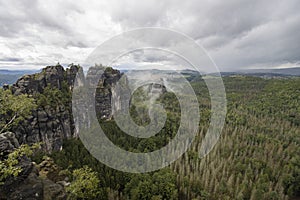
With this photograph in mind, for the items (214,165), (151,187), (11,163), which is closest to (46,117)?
(151,187)

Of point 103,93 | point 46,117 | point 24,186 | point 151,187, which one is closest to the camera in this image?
point 24,186

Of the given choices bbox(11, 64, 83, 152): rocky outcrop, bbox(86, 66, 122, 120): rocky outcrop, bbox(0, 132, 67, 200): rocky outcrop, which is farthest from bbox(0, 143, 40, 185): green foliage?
bbox(86, 66, 122, 120): rocky outcrop

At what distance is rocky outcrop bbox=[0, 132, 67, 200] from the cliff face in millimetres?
17964

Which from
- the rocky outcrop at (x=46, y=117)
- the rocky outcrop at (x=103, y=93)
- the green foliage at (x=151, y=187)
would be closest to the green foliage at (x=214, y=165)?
the green foliage at (x=151, y=187)

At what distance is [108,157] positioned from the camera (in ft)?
116

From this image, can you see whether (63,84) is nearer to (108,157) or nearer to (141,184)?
(108,157)

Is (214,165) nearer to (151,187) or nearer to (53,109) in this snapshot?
(151,187)

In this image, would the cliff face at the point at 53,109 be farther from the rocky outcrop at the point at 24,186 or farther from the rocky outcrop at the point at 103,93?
the rocky outcrop at the point at 24,186

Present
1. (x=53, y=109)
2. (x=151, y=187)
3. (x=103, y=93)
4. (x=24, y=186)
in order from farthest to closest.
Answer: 1. (x=103, y=93)
2. (x=53, y=109)
3. (x=151, y=187)
4. (x=24, y=186)

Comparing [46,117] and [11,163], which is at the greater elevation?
[11,163]

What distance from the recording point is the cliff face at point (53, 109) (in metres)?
39.1

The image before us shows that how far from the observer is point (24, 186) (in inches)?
531

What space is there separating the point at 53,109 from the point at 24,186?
3386 cm

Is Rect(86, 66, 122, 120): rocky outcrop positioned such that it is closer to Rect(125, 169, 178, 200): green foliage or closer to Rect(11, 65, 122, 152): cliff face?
Rect(11, 65, 122, 152): cliff face
